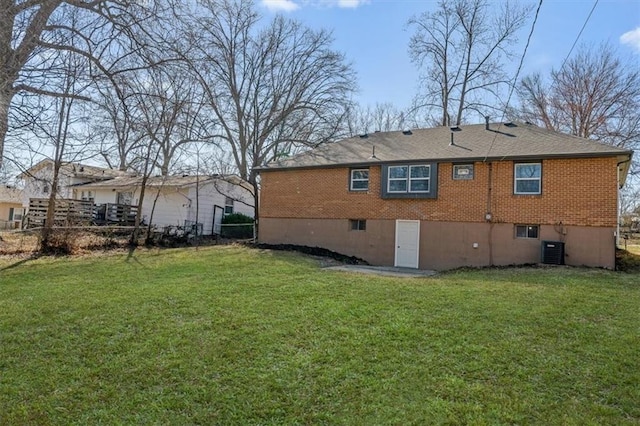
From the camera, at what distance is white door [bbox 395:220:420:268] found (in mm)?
14805

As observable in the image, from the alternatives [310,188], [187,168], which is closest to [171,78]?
[310,188]

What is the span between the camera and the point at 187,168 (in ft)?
78.6

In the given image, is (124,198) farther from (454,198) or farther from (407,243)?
(454,198)

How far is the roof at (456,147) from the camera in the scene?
42.4 ft

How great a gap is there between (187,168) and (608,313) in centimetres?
2165

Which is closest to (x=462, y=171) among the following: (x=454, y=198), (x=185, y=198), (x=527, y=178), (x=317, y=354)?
(x=454, y=198)

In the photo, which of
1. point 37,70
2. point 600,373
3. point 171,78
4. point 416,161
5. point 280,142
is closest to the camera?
point 600,373

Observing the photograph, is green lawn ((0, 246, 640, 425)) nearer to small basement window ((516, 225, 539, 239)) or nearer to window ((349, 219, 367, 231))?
small basement window ((516, 225, 539, 239))

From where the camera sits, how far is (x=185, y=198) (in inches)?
916

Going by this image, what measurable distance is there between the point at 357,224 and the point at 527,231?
19.4 feet

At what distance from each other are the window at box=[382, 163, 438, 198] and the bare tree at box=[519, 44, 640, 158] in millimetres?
17320

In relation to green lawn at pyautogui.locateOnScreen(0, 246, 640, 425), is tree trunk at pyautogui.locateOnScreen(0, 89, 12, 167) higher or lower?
higher

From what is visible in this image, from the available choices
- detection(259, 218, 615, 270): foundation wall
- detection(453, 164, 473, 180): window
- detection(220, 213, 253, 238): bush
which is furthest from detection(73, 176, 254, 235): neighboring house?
detection(453, 164, 473, 180): window

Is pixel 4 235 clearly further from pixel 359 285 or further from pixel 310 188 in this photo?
pixel 359 285
